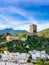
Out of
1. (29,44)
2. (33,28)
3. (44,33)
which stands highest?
(33,28)

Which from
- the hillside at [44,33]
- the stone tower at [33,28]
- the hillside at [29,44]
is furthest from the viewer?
the stone tower at [33,28]

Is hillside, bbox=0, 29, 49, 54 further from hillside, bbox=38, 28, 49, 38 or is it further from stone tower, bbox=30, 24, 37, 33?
stone tower, bbox=30, 24, 37, 33

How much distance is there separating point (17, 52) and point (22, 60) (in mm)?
4274

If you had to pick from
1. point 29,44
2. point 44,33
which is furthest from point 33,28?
point 29,44

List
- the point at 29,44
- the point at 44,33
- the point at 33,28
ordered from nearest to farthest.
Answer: the point at 29,44
the point at 44,33
the point at 33,28

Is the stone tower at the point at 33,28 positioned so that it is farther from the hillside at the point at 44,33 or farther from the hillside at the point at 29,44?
the hillside at the point at 29,44

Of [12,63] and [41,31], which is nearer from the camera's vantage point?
[12,63]

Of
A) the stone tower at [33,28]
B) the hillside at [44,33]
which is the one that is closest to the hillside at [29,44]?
the hillside at [44,33]

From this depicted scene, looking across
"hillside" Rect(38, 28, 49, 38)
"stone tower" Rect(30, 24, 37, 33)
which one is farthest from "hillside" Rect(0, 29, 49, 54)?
"stone tower" Rect(30, 24, 37, 33)

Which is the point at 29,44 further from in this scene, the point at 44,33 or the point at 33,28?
the point at 33,28

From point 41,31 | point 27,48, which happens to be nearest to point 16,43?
point 27,48

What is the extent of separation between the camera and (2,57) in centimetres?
4191

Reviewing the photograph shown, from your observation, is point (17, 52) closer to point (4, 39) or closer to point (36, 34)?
→ point (4, 39)

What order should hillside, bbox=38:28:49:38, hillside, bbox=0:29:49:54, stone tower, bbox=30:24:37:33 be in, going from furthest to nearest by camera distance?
stone tower, bbox=30:24:37:33 → hillside, bbox=38:28:49:38 → hillside, bbox=0:29:49:54
